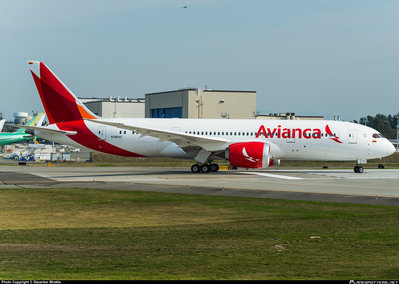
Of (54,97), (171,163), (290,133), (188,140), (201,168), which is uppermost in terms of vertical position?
(54,97)

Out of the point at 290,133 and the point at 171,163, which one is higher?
the point at 290,133

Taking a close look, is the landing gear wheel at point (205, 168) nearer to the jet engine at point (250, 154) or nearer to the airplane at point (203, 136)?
the airplane at point (203, 136)

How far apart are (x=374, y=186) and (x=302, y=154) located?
398 inches

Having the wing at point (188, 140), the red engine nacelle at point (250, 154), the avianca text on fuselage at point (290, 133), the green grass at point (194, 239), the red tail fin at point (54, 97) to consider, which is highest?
the red tail fin at point (54, 97)

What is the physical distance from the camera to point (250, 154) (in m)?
39.0

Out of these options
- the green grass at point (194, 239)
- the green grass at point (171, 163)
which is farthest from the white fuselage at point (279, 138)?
the green grass at point (194, 239)

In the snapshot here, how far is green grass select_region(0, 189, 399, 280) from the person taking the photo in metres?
11.5

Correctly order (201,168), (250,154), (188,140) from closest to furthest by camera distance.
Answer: (250,154) → (188,140) → (201,168)

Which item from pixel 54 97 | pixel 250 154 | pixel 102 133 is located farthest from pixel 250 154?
pixel 54 97

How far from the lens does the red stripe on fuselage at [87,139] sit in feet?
139

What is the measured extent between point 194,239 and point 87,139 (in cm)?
2857

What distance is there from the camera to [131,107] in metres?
116

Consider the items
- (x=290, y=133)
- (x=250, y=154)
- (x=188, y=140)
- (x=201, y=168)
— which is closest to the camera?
(x=250, y=154)

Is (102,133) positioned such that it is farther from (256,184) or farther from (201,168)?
(256,184)
